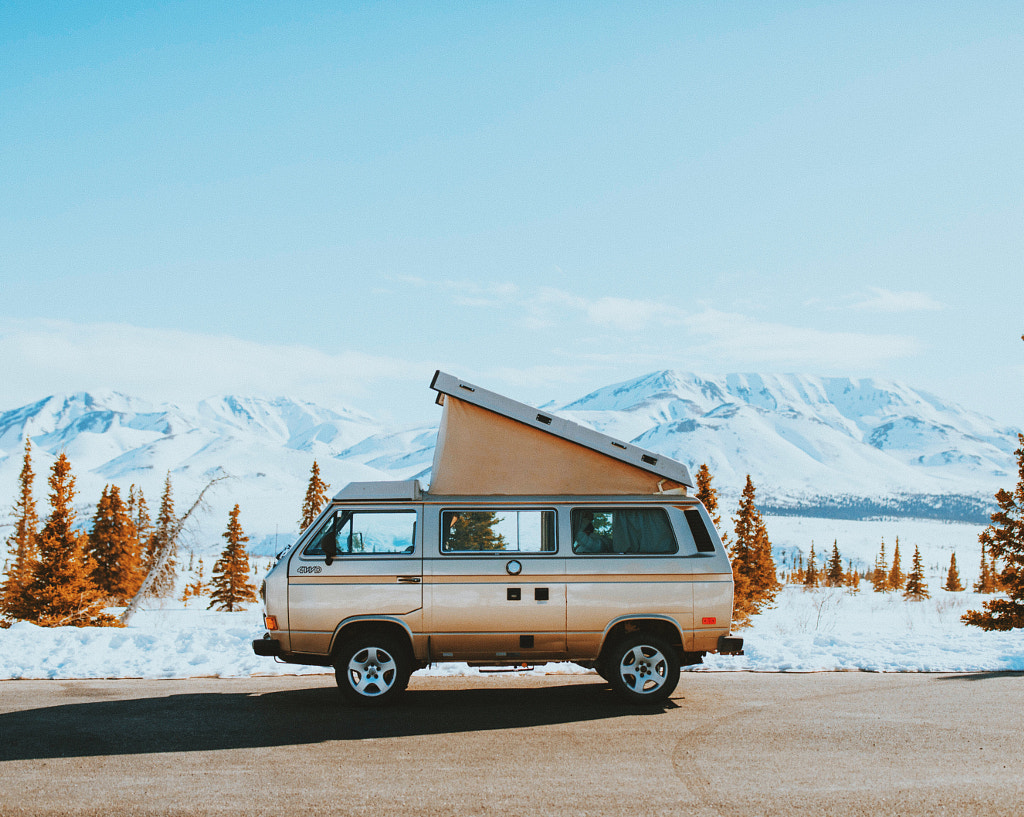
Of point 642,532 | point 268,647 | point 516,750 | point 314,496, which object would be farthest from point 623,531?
point 314,496

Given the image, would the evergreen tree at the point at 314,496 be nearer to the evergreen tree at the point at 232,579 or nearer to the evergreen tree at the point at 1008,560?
the evergreen tree at the point at 232,579

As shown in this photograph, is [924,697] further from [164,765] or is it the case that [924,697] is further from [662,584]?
[164,765]

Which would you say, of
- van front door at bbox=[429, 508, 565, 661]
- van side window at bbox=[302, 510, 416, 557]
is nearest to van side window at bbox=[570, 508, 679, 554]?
van front door at bbox=[429, 508, 565, 661]

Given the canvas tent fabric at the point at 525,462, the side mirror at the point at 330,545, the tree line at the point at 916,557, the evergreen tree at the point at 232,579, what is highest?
the canvas tent fabric at the point at 525,462

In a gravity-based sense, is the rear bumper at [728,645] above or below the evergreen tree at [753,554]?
above

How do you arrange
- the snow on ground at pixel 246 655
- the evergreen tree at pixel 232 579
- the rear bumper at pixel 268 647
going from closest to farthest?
the rear bumper at pixel 268 647 → the snow on ground at pixel 246 655 → the evergreen tree at pixel 232 579

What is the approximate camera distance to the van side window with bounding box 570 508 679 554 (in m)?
9.34

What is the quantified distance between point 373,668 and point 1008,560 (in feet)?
54.8

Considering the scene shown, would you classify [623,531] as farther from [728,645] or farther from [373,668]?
[373,668]

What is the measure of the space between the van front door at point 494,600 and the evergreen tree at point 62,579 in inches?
867

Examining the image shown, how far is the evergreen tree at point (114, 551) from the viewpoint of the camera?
45250 millimetres

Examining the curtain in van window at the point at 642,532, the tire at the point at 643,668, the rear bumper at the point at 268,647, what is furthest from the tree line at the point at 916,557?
the rear bumper at the point at 268,647

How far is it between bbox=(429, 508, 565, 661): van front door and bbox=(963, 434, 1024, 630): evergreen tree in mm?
13266

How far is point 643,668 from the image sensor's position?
934 cm
